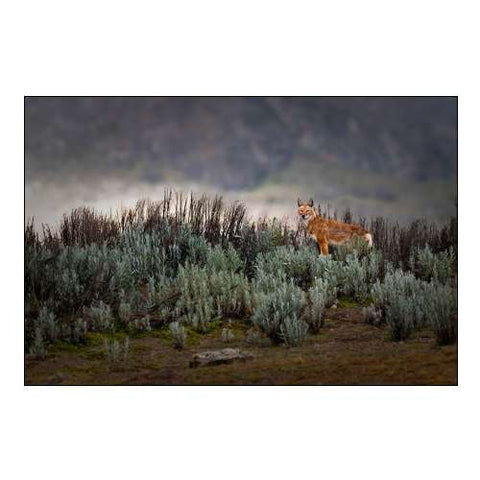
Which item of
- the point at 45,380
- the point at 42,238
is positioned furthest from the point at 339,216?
the point at 45,380

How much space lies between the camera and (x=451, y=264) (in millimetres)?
7125

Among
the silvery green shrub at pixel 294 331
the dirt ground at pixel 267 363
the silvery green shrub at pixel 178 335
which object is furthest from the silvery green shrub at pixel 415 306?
the silvery green shrub at pixel 178 335

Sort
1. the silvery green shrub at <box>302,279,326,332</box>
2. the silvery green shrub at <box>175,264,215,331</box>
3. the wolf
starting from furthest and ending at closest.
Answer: the wolf
the silvery green shrub at <box>175,264,215,331</box>
the silvery green shrub at <box>302,279,326,332</box>

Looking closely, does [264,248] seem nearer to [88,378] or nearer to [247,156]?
[247,156]

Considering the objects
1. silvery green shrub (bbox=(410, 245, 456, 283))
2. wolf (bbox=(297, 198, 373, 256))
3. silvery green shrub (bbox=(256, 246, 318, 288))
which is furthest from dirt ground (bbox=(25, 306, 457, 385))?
wolf (bbox=(297, 198, 373, 256))

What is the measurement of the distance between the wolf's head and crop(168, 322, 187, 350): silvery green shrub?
213 centimetres

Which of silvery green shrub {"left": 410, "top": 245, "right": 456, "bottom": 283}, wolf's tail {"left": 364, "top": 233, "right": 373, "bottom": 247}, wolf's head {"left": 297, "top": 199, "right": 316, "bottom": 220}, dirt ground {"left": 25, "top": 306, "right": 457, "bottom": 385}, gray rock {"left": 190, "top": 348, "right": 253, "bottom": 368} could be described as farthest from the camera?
wolf's tail {"left": 364, "top": 233, "right": 373, "bottom": 247}

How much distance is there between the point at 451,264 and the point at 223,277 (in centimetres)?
Answer: 258

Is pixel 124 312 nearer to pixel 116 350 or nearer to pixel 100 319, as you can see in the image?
pixel 100 319

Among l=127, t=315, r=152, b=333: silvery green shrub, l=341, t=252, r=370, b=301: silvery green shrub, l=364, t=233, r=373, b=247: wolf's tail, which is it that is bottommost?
l=127, t=315, r=152, b=333: silvery green shrub

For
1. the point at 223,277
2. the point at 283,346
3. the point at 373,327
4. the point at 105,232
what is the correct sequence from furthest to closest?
the point at 105,232, the point at 223,277, the point at 373,327, the point at 283,346

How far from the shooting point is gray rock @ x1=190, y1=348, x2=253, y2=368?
6.13m

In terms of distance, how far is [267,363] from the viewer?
614 centimetres

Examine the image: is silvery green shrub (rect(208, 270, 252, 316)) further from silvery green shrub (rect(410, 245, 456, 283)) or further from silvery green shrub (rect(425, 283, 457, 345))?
silvery green shrub (rect(410, 245, 456, 283))
